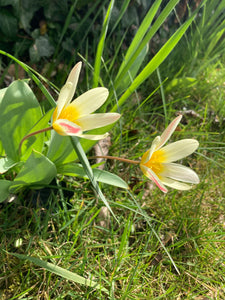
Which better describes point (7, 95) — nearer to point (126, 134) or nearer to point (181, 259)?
point (126, 134)

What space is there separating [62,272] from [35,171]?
0.32m

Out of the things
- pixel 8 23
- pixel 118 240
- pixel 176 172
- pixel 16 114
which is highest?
pixel 8 23

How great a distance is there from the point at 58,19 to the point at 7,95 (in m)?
0.85

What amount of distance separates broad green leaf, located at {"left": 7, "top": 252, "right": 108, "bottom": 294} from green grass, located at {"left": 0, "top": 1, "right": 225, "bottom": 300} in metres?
0.03

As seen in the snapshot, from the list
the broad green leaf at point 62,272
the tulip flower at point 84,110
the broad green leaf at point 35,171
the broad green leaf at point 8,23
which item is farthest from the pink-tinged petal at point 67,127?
the broad green leaf at point 8,23

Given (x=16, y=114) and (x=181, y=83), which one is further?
(x=181, y=83)

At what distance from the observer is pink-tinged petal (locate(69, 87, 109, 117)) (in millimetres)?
805

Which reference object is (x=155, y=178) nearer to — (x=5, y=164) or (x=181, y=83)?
(x=5, y=164)

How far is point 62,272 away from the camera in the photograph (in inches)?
36.7

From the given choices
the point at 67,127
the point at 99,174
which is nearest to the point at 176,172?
the point at 99,174

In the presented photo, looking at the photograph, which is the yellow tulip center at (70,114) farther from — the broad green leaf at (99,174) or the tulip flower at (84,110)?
the broad green leaf at (99,174)

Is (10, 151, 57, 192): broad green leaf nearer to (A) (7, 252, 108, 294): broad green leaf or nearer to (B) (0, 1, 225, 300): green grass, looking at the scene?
(B) (0, 1, 225, 300): green grass

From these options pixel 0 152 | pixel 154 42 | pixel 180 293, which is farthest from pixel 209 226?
pixel 154 42

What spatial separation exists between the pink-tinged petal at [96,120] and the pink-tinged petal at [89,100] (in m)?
0.02
